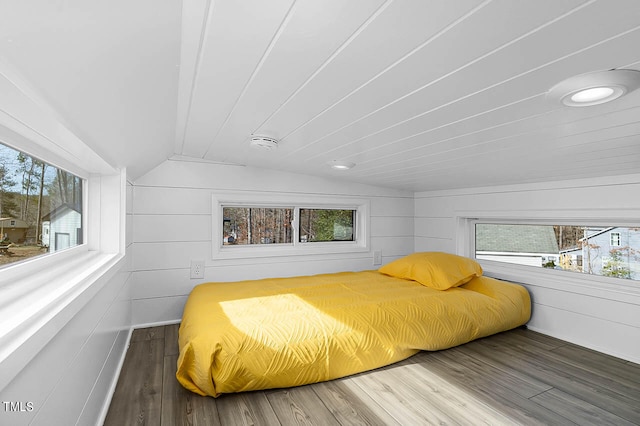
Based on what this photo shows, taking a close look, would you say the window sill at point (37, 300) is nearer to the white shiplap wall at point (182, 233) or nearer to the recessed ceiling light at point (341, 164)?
the white shiplap wall at point (182, 233)

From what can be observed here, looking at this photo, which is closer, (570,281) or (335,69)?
(335,69)

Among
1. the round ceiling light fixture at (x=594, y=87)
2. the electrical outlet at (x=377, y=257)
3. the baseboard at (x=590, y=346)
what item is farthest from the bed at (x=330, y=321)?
the round ceiling light fixture at (x=594, y=87)

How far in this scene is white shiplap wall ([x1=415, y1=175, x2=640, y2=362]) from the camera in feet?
7.43

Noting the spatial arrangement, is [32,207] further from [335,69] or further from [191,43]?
[335,69]

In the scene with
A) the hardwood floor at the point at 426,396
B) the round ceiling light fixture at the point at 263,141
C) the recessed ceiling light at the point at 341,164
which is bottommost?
the hardwood floor at the point at 426,396

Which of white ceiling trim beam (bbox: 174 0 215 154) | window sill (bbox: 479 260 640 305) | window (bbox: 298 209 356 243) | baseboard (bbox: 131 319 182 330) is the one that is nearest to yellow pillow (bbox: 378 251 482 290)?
window sill (bbox: 479 260 640 305)

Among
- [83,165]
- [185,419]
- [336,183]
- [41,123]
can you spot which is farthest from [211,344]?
[336,183]

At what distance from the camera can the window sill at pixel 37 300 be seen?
67 cm

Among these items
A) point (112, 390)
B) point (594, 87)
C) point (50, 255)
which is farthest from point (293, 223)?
point (594, 87)

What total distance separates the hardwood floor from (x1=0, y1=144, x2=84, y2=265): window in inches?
38.6

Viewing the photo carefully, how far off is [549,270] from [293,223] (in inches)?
101

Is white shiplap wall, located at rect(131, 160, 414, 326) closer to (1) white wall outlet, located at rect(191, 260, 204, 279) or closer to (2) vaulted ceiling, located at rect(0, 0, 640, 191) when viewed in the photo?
(1) white wall outlet, located at rect(191, 260, 204, 279)

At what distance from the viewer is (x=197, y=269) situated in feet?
9.76

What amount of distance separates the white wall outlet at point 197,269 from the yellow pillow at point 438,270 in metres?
1.99
